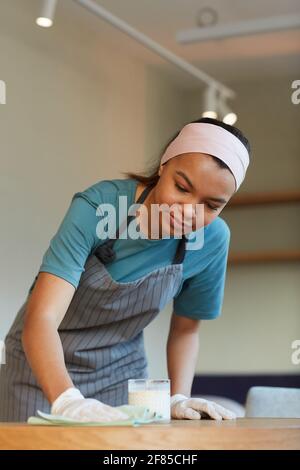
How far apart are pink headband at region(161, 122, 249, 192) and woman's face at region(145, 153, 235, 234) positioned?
0.02 metres

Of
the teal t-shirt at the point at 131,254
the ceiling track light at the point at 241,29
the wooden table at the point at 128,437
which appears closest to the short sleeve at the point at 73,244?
the teal t-shirt at the point at 131,254

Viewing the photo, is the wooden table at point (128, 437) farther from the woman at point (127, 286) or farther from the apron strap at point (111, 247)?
the apron strap at point (111, 247)

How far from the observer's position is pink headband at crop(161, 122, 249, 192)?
1639mm

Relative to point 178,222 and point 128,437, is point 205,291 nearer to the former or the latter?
point 178,222

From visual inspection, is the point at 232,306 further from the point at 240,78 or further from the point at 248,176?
the point at 240,78

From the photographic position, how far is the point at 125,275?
183 cm

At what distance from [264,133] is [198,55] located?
0.65m

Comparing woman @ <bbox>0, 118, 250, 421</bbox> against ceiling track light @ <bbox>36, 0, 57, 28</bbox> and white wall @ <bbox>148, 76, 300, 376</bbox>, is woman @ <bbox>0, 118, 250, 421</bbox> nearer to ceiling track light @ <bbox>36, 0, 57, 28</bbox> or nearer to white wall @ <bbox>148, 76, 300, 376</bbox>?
ceiling track light @ <bbox>36, 0, 57, 28</bbox>

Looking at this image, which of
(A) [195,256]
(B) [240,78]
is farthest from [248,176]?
(A) [195,256]

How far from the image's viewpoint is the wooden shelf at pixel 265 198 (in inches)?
182

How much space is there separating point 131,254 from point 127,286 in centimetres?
8

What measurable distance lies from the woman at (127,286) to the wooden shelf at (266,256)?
263 centimetres

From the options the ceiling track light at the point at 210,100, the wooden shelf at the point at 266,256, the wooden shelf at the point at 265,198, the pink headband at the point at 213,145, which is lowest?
the pink headband at the point at 213,145

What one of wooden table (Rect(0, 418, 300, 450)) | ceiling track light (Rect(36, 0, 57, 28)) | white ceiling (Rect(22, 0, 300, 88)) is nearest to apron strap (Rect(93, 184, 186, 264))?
wooden table (Rect(0, 418, 300, 450))
